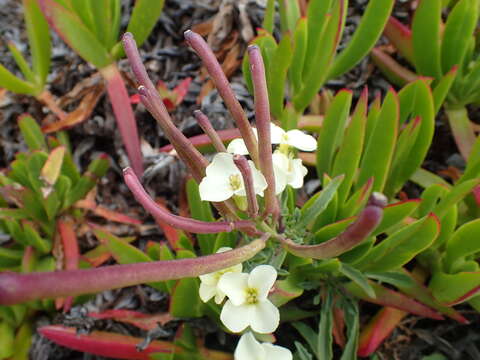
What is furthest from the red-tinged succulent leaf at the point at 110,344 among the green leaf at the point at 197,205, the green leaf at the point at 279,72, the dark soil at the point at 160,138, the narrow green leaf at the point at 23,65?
the narrow green leaf at the point at 23,65

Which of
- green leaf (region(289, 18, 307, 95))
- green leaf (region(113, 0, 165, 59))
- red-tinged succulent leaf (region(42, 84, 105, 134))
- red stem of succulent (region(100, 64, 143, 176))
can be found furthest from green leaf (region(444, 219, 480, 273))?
red-tinged succulent leaf (region(42, 84, 105, 134))

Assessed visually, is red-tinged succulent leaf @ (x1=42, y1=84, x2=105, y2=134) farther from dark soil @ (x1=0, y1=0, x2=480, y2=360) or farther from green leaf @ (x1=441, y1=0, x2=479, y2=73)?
green leaf @ (x1=441, y1=0, x2=479, y2=73)

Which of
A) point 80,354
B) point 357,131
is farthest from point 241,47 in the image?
point 80,354

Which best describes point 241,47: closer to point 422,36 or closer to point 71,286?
point 422,36

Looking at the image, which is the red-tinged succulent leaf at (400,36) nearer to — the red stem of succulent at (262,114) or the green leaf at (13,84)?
the red stem of succulent at (262,114)

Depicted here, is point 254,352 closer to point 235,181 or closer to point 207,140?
point 235,181

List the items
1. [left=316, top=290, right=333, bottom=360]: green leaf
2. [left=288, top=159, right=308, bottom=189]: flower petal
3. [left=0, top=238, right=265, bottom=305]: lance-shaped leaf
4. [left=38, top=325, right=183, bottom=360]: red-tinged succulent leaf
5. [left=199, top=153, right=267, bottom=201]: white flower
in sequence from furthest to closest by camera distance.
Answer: [left=38, top=325, right=183, bottom=360]: red-tinged succulent leaf < [left=316, top=290, right=333, bottom=360]: green leaf < [left=288, top=159, right=308, bottom=189]: flower petal < [left=199, top=153, right=267, bottom=201]: white flower < [left=0, top=238, right=265, bottom=305]: lance-shaped leaf

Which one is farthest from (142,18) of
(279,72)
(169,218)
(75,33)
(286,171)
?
(169,218)
